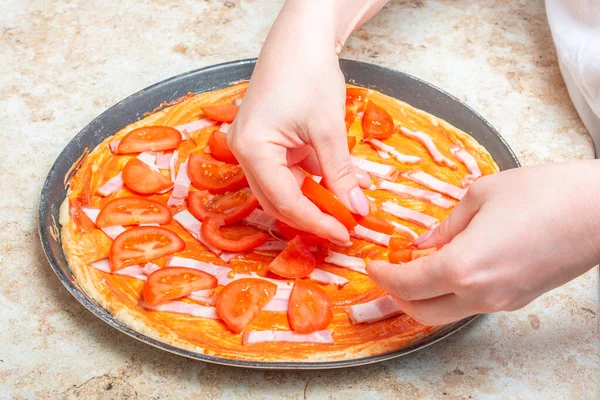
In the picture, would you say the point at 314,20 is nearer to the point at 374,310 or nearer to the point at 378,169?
the point at 378,169

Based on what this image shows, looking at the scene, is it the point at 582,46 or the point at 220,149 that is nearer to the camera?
the point at 220,149

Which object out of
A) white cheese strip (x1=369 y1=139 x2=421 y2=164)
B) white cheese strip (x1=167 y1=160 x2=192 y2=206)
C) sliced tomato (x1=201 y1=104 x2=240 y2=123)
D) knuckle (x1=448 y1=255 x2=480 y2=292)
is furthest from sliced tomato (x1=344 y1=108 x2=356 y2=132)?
knuckle (x1=448 y1=255 x2=480 y2=292)

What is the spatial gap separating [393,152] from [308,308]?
79cm

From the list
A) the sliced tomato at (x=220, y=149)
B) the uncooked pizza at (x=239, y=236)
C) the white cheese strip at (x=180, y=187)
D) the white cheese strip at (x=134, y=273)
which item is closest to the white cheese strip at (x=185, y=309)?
the uncooked pizza at (x=239, y=236)

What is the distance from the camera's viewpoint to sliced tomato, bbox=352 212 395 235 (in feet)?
6.68

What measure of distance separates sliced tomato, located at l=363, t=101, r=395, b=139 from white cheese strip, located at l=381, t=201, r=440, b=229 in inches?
13.8

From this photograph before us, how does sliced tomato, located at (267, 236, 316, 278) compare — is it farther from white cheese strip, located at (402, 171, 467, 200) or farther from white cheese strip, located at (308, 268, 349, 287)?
white cheese strip, located at (402, 171, 467, 200)

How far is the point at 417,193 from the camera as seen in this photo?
7.45 feet

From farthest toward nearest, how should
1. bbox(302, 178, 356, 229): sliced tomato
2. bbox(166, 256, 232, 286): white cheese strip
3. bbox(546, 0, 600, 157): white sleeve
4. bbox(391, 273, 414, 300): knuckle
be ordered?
bbox(546, 0, 600, 157): white sleeve
bbox(166, 256, 232, 286): white cheese strip
bbox(302, 178, 356, 229): sliced tomato
bbox(391, 273, 414, 300): knuckle

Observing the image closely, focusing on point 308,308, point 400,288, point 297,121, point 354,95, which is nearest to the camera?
point 400,288

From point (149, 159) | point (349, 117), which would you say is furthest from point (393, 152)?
point (149, 159)

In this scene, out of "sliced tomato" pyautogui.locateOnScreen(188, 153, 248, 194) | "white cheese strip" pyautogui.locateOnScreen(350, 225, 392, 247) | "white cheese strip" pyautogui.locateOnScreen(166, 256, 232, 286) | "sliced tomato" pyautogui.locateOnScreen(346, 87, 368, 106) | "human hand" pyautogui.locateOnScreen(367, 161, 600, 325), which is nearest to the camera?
"human hand" pyautogui.locateOnScreen(367, 161, 600, 325)

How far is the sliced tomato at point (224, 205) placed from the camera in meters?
2.11

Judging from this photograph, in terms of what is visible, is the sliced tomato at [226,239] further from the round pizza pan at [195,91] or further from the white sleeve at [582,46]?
the white sleeve at [582,46]
